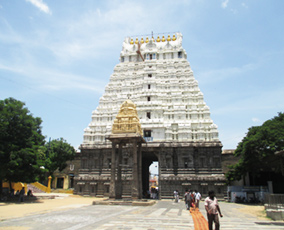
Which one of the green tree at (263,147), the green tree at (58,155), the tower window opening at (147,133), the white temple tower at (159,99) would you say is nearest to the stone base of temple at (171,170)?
the white temple tower at (159,99)

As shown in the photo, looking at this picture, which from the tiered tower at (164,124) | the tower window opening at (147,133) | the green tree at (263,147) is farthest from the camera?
the tower window opening at (147,133)

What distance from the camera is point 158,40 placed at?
2126 inches

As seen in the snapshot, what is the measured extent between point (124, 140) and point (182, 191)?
13617 mm

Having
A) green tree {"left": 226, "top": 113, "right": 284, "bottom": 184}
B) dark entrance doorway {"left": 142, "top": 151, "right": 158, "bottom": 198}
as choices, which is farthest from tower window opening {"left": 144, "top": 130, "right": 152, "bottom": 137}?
green tree {"left": 226, "top": 113, "right": 284, "bottom": 184}

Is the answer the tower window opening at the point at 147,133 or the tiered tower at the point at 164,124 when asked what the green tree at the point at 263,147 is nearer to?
the tiered tower at the point at 164,124

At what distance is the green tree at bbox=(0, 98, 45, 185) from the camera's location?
79.3 ft

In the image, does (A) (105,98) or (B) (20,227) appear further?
(A) (105,98)

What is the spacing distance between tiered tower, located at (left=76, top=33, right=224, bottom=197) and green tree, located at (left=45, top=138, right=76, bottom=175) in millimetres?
13521

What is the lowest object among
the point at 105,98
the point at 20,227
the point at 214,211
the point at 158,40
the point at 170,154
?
the point at 20,227

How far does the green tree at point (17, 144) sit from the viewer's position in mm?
24156

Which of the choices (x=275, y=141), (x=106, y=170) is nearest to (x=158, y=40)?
(x=106, y=170)

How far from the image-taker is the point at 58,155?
50.9 metres

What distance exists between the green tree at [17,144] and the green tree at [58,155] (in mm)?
24001

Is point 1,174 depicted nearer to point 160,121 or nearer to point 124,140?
point 124,140
